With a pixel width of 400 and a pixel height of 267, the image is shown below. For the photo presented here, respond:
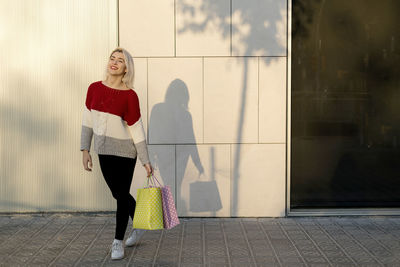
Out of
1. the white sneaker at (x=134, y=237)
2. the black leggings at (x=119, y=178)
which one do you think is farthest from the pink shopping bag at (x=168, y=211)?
the white sneaker at (x=134, y=237)

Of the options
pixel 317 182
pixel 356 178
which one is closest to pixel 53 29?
pixel 317 182

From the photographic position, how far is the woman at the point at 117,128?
15.6 feet

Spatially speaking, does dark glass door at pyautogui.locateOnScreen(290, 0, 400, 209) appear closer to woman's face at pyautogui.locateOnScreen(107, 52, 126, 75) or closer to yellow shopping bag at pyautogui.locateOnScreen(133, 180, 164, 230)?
yellow shopping bag at pyautogui.locateOnScreen(133, 180, 164, 230)

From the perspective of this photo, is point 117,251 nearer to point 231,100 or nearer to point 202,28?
point 231,100

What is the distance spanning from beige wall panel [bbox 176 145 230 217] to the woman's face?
196cm

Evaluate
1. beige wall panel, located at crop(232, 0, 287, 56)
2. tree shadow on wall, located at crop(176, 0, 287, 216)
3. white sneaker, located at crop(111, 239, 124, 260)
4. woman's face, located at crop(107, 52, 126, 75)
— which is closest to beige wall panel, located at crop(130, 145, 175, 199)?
tree shadow on wall, located at crop(176, 0, 287, 216)

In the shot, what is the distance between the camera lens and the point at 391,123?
681 cm

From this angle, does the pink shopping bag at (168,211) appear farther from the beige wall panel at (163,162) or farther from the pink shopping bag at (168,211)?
the beige wall panel at (163,162)

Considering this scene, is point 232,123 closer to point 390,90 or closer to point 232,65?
point 232,65

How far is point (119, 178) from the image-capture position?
483 cm

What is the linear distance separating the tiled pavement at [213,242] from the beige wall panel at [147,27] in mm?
2212

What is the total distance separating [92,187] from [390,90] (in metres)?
4.17

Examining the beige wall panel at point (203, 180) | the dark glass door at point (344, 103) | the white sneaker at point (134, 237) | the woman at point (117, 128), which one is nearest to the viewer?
the woman at point (117, 128)

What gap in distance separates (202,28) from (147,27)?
0.70 metres
